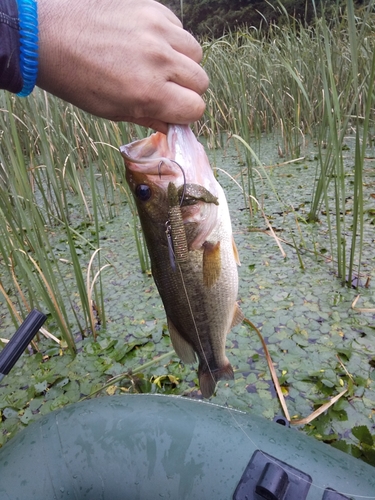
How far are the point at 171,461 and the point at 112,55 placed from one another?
2.93 ft

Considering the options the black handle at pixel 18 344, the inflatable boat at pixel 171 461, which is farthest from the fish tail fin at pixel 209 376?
the black handle at pixel 18 344

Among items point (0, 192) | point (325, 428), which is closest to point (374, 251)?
point (325, 428)

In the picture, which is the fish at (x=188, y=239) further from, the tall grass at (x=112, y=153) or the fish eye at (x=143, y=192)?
the tall grass at (x=112, y=153)

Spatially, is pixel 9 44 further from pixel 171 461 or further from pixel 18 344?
pixel 171 461

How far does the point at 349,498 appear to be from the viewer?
32.3 inches

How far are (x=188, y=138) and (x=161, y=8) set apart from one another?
0.30 meters

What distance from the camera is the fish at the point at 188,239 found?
108cm

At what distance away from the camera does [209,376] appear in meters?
1.28

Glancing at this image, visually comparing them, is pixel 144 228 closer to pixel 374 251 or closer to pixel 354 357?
pixel 354 357

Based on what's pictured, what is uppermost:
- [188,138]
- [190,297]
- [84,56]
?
[84,56]

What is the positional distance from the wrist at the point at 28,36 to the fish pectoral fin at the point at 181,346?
31.3 inches

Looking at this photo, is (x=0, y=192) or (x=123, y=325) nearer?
(x=0, y=192)

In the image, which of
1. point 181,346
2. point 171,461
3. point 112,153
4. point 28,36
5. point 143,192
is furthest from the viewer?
point 112,153

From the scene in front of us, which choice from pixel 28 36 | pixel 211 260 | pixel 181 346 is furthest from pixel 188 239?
pixel 28 36
